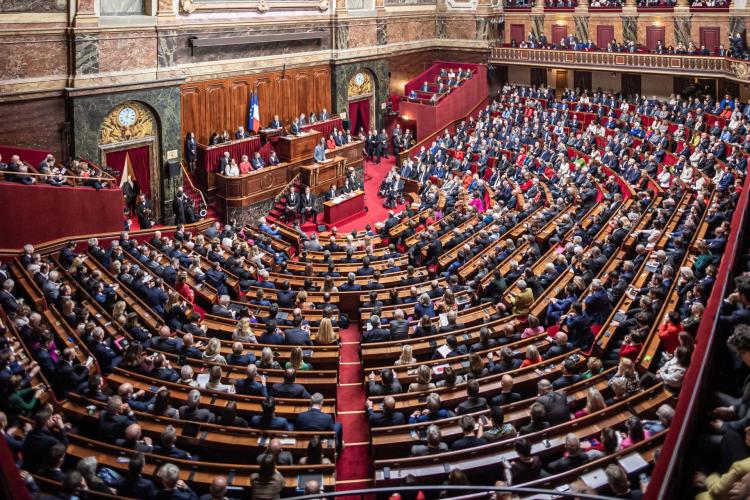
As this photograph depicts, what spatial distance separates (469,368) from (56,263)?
23.3ft

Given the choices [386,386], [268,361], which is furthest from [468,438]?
[268,361]

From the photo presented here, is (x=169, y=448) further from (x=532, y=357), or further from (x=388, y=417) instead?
(x=532, y=357)

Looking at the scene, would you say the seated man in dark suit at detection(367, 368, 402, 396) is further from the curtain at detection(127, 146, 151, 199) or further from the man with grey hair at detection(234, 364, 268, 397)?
the curtain at detection(127, 146, 151, 199)

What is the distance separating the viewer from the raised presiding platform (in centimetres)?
1703

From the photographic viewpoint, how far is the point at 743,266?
23.5 ft

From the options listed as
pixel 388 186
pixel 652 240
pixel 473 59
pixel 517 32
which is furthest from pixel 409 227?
pixel 517 32

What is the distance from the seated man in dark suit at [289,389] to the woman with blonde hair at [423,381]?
127 centimetres

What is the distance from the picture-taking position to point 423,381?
7.53 m

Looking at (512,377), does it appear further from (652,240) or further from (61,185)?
(61,185)

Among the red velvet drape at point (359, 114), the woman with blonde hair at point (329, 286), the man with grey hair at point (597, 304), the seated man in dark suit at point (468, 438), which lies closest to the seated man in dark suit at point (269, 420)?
the seated man in dark suit at point (468, 438)

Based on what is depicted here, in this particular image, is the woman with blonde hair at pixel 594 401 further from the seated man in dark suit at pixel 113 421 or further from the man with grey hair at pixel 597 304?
the seated man in dark suit at pixel 113 421

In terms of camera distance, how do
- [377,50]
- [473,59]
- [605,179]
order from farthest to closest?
1. [473,59]
2. [377,50]
3. [605,179]

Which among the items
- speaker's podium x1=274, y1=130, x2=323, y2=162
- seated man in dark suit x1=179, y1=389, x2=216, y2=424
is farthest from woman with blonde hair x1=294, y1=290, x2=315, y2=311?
speaker's podium x1=274, y1=130, x2=323, y2=162

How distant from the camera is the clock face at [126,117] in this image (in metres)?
14.8
